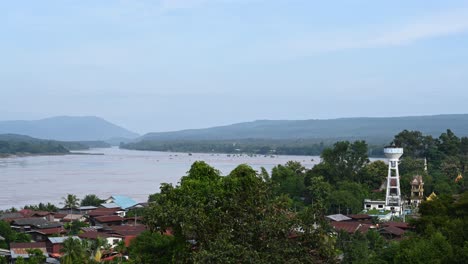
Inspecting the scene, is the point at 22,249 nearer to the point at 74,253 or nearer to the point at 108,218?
the point at 74,253

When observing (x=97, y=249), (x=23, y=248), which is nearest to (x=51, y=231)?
(x=23, y=248)

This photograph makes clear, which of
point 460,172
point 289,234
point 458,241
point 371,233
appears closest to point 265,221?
point 289,234

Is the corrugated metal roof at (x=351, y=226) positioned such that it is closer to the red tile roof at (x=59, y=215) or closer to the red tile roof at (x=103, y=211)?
the red tile roof at (x=103, y=211)

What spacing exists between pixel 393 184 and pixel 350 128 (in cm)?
13584

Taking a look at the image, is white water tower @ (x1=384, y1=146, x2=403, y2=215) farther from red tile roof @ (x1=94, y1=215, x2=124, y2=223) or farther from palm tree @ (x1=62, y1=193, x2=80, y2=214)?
palm tree @ (x1=62, y1=193, x2=80, y2=214)

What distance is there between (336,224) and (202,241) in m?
11.8

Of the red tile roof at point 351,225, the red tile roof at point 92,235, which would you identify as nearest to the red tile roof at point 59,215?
the red tile roof at point 92,235

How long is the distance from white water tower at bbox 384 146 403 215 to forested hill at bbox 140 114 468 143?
96.9m

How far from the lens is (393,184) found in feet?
79.3

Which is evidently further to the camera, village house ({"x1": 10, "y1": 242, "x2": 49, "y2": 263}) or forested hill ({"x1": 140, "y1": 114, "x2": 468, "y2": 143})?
forested hill ({"x1": 140, "y1": 114, "x2": 468, "y2": 143})

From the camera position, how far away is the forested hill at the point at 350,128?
13438cm

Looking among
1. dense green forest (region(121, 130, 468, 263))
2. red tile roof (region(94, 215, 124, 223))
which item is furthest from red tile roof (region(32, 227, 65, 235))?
dense green forest (region(121, 130, 468, 263))

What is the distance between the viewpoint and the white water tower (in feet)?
76.1

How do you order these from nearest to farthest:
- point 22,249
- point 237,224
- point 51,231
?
point 237,224 → point 22,249 → point 51,231
